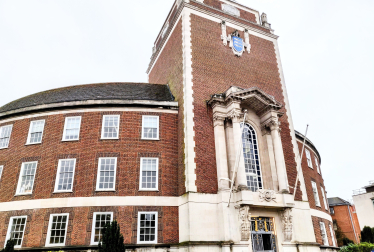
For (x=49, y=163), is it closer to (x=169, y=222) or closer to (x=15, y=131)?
(x=15, y=131)

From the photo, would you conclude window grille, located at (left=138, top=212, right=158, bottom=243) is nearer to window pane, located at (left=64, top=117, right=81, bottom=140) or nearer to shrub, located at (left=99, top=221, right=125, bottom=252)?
shrub, located at (left=99, top=221, right=125, bottom=252)

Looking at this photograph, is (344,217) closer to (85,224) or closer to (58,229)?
(85,224)

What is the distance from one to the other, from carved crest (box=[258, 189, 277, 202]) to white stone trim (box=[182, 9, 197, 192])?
488 cm

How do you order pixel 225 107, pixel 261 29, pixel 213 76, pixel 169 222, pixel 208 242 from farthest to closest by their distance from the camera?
1. pixel 261 29
2. pixel 213 76
3. pixel 225 107
4. pixel 169 222
5. pixel 208 242

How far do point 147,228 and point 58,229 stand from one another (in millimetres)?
5988

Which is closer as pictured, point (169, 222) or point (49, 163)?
point (169, 222)

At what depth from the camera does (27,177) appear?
23250 millimetres

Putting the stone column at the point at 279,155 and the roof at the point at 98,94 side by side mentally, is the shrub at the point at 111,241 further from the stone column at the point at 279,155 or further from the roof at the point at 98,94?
the stone column at the point at 279,155

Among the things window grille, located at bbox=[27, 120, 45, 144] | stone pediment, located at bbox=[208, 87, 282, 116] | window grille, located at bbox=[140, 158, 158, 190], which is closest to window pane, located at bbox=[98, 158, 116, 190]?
window grille, located at bbox=[140, 158, 158, 190]

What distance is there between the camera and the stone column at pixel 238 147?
2162 cm

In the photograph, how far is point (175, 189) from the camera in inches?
883

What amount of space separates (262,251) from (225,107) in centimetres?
1081

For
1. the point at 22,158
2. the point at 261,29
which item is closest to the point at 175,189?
the point at 22,158

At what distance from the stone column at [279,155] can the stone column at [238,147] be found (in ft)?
9.82
